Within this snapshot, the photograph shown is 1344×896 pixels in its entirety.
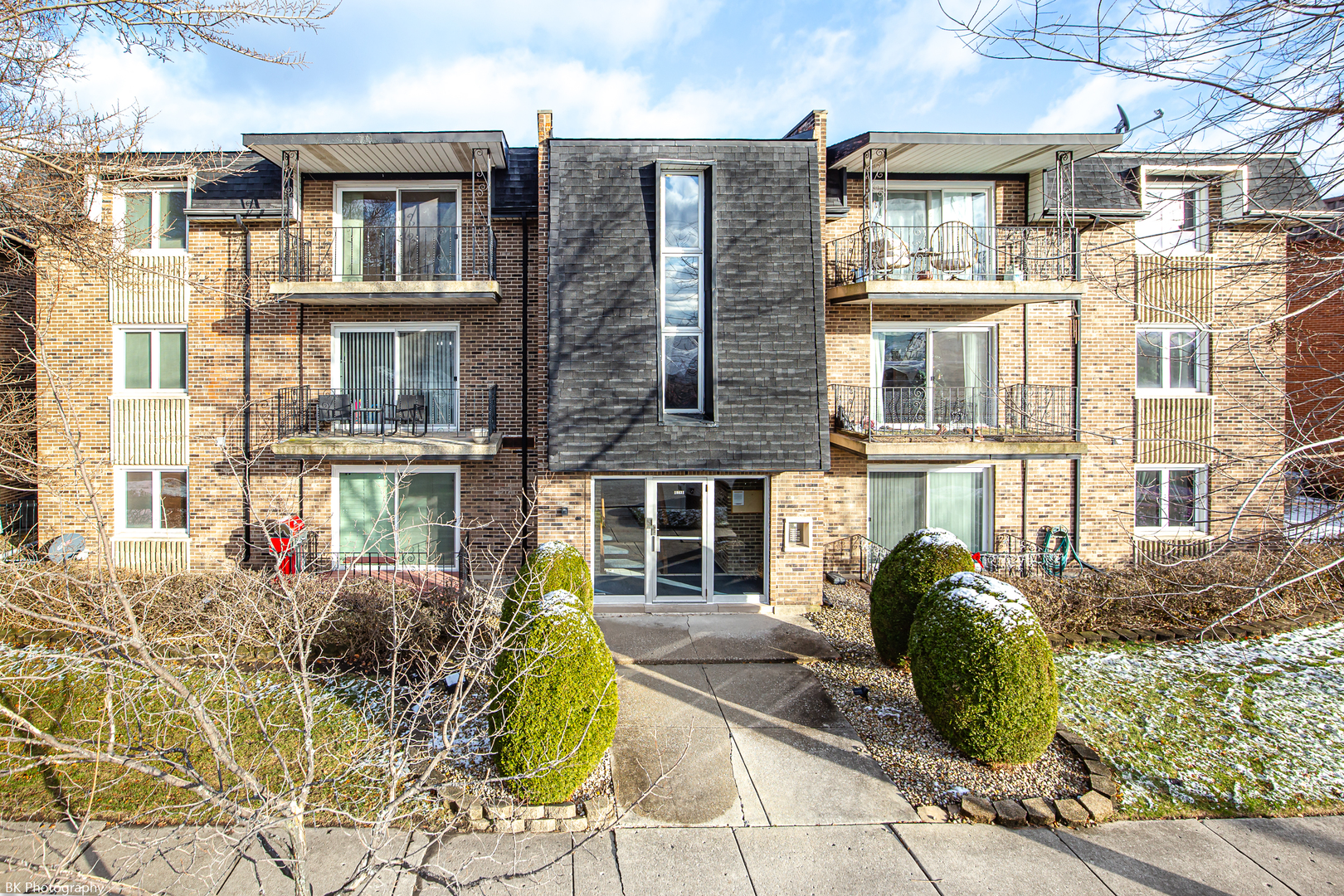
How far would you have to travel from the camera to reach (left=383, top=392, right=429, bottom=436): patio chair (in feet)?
38.6

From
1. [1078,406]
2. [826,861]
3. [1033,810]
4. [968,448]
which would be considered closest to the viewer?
[826,861]

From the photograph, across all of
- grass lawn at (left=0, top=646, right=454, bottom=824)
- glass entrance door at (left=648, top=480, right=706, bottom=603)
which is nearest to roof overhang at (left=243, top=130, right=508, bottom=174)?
glass entrance door at (left=648, top=480, right=706, bottom=603)

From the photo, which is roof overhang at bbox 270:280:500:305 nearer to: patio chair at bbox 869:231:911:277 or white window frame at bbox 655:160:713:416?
white window frame at bbox 655:160:713:416

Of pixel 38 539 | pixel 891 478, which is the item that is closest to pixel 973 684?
pixel 891 478

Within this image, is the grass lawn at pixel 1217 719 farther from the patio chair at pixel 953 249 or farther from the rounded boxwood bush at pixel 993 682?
the patio chair at pixel 953 249

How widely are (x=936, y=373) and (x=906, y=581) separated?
5582mm

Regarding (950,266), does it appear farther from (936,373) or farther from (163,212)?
(163,212)

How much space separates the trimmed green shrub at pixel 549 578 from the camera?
7121mm

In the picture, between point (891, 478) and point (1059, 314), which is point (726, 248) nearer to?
point (891, 478)

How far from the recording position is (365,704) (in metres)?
7.10

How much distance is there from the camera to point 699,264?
10953mm

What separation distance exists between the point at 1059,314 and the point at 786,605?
7279 mm

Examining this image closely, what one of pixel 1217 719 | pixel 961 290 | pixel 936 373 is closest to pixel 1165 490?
pixel 936 373

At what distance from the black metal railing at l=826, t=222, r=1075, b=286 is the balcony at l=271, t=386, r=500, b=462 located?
642 cm
